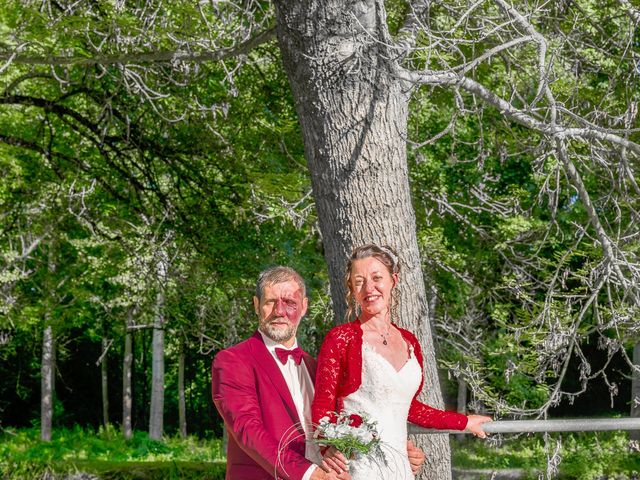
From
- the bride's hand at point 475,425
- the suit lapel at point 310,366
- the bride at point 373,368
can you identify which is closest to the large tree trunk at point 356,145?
the bride's hand at point 475,425

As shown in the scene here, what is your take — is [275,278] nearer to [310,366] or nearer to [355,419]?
[310,366]

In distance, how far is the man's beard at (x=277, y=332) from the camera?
3.08 metres

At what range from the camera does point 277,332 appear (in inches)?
121

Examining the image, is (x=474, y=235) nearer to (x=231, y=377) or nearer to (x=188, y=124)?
(x=188, y=124)

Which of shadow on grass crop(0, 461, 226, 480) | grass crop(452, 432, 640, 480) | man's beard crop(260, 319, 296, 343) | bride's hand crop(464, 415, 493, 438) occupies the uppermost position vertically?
man's beard crop(260, 319, 296, 343)

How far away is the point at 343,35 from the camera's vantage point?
439cm

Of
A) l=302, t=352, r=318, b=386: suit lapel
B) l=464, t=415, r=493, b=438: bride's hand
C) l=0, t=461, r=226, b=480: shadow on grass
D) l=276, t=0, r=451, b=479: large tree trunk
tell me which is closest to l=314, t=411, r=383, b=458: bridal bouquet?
l=302, t=352, r=318, b=386: suit lapel

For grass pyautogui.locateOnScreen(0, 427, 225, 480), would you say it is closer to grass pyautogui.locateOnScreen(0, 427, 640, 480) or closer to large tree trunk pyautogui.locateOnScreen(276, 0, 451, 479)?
grass pyautogui.locateOnScreen(0, 427, 640, 480)

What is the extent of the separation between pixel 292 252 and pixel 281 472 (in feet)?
25.7

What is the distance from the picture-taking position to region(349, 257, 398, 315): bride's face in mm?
3170

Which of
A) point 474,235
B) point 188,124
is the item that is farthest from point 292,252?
point 474,235

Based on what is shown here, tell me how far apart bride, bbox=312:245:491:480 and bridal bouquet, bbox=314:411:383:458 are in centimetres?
4

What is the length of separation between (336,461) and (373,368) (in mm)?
371

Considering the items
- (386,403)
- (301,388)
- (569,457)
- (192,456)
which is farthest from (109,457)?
(386,403)
